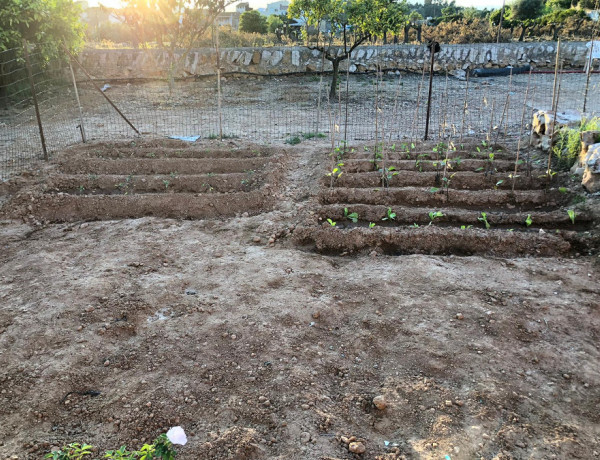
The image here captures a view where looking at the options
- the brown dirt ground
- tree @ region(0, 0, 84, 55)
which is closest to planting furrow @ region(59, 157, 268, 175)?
the brown dirt ground

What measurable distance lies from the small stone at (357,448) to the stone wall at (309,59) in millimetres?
16093

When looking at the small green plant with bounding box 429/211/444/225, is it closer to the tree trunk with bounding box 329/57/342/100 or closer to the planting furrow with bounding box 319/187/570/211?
the planting furrow with bounding box 319/187/570/211

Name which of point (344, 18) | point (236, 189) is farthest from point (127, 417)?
point (344, 18)

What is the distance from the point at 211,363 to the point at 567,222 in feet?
16.9

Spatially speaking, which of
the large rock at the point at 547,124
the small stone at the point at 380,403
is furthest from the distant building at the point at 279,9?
the small stone at the point at 380,403

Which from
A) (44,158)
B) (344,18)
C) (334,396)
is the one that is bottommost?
(334,396)

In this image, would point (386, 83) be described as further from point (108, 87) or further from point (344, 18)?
point (108, 87)

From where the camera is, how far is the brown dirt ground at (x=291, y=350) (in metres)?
3.23

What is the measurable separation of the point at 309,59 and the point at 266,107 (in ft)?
16.8

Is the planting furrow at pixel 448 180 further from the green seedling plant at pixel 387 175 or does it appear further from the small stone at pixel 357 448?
the small stone at pixel 357 448

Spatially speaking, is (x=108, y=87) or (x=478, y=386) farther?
(x=108, y=87)

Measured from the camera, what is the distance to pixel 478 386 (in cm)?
363

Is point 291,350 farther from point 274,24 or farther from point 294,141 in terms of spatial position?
point 274,24

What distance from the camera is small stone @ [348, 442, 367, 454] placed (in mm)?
3062
